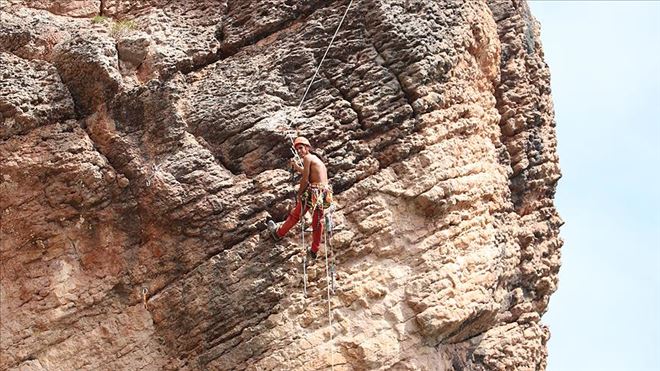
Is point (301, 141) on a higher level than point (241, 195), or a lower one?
higher

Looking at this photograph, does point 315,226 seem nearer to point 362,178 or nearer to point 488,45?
point 362,178

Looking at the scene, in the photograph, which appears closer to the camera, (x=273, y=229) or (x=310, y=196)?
(x=310, y=196)

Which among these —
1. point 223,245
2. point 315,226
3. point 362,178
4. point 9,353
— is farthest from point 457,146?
point 9,353

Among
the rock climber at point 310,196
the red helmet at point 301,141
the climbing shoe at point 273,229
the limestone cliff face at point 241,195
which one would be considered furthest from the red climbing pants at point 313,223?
the red helmet at point 301,141

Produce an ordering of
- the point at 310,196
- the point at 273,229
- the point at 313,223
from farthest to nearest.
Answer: the point at 273,229 → the point at 313,223 → the point at 310,196

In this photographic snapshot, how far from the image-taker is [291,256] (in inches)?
489

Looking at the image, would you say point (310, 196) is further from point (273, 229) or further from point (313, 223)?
point (273, 229)

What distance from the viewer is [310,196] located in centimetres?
1211

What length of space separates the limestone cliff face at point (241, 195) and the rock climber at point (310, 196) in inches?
10.7

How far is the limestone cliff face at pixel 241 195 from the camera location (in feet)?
40.5

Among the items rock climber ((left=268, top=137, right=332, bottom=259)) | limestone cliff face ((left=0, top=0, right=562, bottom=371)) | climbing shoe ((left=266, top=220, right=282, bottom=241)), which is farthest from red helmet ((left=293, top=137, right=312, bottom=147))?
climbing shoe ((left=266, top=220, right=282, bottom=241))

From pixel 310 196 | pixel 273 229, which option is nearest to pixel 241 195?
pixel 273 229

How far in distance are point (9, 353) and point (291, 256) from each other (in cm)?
392

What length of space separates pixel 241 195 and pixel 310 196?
3.40 feet
